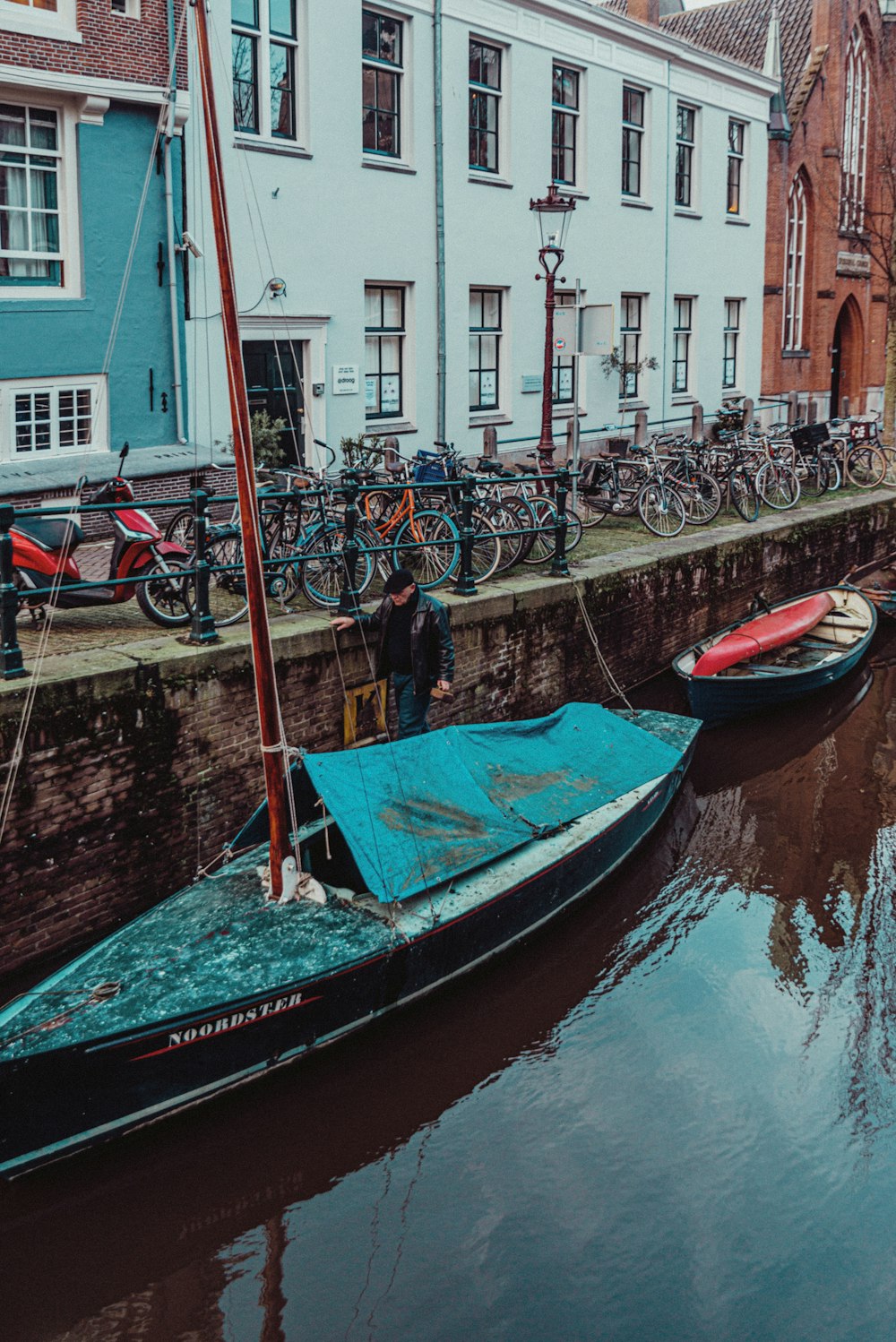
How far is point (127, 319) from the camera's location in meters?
13.8

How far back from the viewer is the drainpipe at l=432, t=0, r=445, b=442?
56.3 feet

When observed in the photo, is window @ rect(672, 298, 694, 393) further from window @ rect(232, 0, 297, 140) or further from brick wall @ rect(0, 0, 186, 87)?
brick wall @ rect(0, 0, 186, 87)

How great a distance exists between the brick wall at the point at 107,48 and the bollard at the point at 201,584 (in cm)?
643

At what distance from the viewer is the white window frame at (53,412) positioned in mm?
12898

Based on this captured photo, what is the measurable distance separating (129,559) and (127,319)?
587 cm

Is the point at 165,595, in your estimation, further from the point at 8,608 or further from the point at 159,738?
the point at 8,608

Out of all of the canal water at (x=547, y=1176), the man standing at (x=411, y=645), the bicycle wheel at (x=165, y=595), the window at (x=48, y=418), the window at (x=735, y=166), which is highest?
the window at (x=735, y=166)

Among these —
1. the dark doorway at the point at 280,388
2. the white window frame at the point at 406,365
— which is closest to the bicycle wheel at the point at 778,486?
the white window frame at the point at 406,365

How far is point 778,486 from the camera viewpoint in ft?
61.7

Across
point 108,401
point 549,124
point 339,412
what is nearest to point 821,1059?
point 108,401

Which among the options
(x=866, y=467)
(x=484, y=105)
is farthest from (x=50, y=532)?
(x=866, y=467)

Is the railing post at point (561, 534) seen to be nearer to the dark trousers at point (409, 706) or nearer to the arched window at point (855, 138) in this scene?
the dark trousers at point (409, 706)

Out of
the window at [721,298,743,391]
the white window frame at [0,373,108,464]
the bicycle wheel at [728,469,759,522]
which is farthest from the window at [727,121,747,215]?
the white window frame at [0,373,108,464]

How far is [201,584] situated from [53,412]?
5674mm
